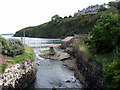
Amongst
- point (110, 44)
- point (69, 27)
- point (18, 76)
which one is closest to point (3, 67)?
point (18, 76)

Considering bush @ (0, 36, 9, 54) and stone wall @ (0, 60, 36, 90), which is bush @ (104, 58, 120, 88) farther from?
bush @ (0, 36, 9, 54)

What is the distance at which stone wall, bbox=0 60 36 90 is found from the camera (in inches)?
497

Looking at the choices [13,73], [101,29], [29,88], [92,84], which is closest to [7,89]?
[13,73]

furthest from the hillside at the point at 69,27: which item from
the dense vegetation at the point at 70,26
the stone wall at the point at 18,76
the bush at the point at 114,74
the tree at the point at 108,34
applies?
the bush at the point at 114,74

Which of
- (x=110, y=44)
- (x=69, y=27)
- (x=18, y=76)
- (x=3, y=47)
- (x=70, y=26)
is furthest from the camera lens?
(x=69, y=27)

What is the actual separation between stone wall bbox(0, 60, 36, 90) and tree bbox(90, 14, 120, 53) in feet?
31.5

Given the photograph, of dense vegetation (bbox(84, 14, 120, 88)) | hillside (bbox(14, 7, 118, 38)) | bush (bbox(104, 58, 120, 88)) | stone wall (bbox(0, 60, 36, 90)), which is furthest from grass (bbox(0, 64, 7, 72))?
hillside (bbox(14, 7, 118, 38))

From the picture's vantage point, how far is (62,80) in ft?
64.7

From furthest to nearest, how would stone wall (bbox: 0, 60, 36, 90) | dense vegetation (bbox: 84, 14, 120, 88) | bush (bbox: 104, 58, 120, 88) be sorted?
stone wall (bbox: 0, 60, 36, 90) < dense vegetation (bbox: 84, 14, 120, 88) < bush (bbox: 104, 58, 120, 88)

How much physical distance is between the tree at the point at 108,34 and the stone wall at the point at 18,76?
9.59 meters

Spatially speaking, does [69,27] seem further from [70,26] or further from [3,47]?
[3,47]

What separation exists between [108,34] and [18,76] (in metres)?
11.4

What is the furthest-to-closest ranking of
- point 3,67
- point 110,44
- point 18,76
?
point 110,44
point 18,76
point 3,67

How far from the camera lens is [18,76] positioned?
1487cm
